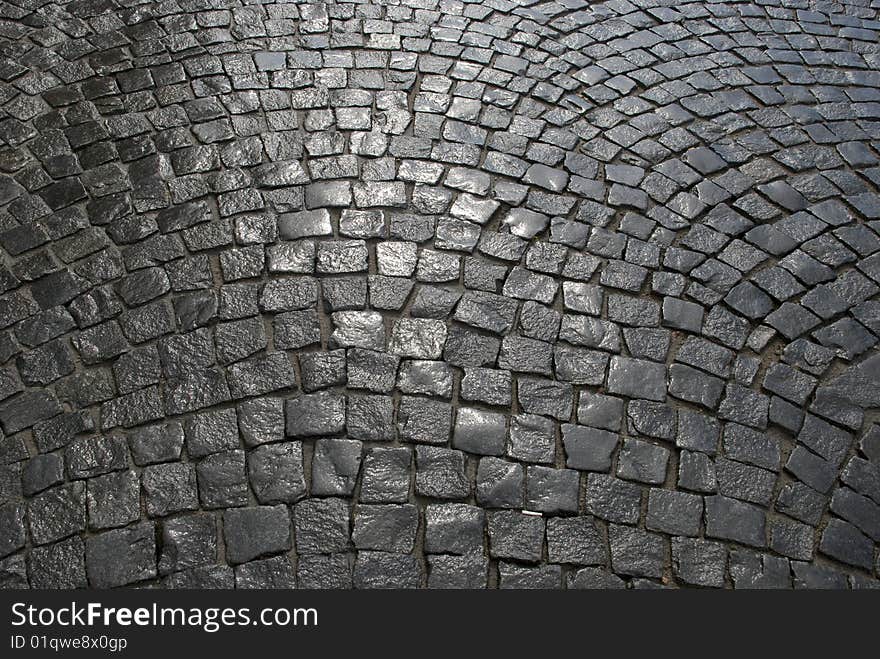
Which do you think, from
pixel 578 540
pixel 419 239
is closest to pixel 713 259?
pixel 419 239

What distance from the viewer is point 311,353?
169 inches

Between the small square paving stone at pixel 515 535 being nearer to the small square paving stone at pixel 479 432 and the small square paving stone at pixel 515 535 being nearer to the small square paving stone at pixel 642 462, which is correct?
the small square paving stone at pixel 479 432

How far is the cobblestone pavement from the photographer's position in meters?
3.68

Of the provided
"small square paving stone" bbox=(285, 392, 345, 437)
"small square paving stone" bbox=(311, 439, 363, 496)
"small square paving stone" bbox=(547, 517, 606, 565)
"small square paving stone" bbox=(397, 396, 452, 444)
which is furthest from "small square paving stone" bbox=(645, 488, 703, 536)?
"small square paving stone" bbox=(285, 392, 345, 437)

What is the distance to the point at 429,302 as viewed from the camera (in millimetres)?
4539

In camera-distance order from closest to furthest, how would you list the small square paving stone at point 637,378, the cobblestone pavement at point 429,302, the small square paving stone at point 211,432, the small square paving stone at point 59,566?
the small square paving stone at point 59,566 < the cobblestone pavement at point 429,302 < the small square paving stone at point 211,432 < the small square paving stone at point 637,378

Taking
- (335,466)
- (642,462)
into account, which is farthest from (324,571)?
(642,462)

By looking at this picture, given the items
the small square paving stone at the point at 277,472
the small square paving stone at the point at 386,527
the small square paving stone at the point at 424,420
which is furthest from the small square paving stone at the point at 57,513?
the small square paving stone at the point at 424,420

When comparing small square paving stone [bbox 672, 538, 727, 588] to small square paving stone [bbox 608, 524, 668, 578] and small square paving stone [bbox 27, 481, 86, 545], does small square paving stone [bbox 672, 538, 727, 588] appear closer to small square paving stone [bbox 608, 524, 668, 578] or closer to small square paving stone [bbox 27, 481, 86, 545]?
small square paving stone [bbox 608, 524, 668, 578]

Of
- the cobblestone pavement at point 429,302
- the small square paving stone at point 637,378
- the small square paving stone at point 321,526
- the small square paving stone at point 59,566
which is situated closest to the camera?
the small square paving stone at point 59,566

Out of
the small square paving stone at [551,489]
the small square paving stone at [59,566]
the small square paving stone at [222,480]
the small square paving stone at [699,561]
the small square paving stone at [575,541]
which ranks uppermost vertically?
the small square paving stone at [222,480]

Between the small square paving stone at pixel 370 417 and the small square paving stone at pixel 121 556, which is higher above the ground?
the small square paving stone at pixel 370 417

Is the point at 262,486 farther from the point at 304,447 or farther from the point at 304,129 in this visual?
the point at 304,129

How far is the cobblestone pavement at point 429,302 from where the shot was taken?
12.1 ft
